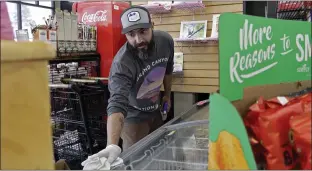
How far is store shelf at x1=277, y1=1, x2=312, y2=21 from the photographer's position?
6.17 feet

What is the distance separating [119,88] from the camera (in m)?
2.03

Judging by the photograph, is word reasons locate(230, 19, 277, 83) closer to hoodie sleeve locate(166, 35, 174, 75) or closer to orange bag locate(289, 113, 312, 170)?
orange bag locate(289, 113, 312, 170)

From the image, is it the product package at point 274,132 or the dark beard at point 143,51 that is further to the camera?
the dark beard at point 143,51

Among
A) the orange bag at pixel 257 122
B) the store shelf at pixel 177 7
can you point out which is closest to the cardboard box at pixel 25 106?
the orange bag at pixel 257 122

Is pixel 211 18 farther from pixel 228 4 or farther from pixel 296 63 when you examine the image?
pixel 296 63

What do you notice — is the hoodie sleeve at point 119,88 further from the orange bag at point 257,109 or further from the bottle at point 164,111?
the orange bag at point 257,109

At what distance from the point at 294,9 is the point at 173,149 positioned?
128 centimetres

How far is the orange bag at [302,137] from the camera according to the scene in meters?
0.73

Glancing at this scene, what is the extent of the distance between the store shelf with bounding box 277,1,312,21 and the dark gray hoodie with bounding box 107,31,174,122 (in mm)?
1046

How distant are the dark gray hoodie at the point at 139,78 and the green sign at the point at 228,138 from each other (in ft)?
3.99

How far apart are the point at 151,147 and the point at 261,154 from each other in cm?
53

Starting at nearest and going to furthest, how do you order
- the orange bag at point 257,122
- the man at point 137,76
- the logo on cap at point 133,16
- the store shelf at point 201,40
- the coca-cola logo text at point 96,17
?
the orange bag at point 257,122 < the man at point 137,76 < the logo on cap at point 133,16 < the store shelf at point 201,40 < the coca-cola logo text at point 96,17

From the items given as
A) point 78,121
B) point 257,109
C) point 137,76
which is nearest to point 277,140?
point 257,109

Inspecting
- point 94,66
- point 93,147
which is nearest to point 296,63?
point 93,147
